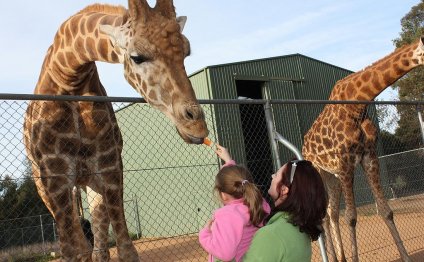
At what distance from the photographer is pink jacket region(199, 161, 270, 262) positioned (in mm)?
2604

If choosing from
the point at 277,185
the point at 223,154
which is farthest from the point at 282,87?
the point at 277,185

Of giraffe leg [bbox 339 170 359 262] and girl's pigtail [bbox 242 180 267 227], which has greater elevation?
girl's pigtail [bbox 242 180 267 227]

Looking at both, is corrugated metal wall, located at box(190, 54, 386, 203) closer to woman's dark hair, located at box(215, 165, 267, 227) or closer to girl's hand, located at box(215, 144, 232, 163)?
girl's hand, located at box(215, 144, 232, 163)

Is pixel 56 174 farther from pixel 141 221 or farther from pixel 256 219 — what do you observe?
pixel 141 221


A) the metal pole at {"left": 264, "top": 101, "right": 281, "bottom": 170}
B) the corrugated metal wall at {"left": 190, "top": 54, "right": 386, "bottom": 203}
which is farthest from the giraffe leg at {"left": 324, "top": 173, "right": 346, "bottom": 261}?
the corrugated metal wall at {"left": 190, "top": 54, "right": 386, "bottom": 203}

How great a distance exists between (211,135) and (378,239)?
5429mm

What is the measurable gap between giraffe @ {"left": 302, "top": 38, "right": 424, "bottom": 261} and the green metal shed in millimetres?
6012

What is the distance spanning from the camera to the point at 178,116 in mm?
3059

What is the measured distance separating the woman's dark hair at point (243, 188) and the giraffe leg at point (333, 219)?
464 centimetres

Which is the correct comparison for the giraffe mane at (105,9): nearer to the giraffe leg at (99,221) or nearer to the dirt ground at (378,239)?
the giraffe leg at (99,221)

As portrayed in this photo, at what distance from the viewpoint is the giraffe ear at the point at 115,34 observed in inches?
132

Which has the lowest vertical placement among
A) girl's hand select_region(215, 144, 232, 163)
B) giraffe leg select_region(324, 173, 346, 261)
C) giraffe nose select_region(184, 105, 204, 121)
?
giraffe leg select_region(324, 173, 346, 261)

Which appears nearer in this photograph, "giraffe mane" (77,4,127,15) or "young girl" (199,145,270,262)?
"young girl" (199,145,270,262)

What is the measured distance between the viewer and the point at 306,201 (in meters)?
2.42
